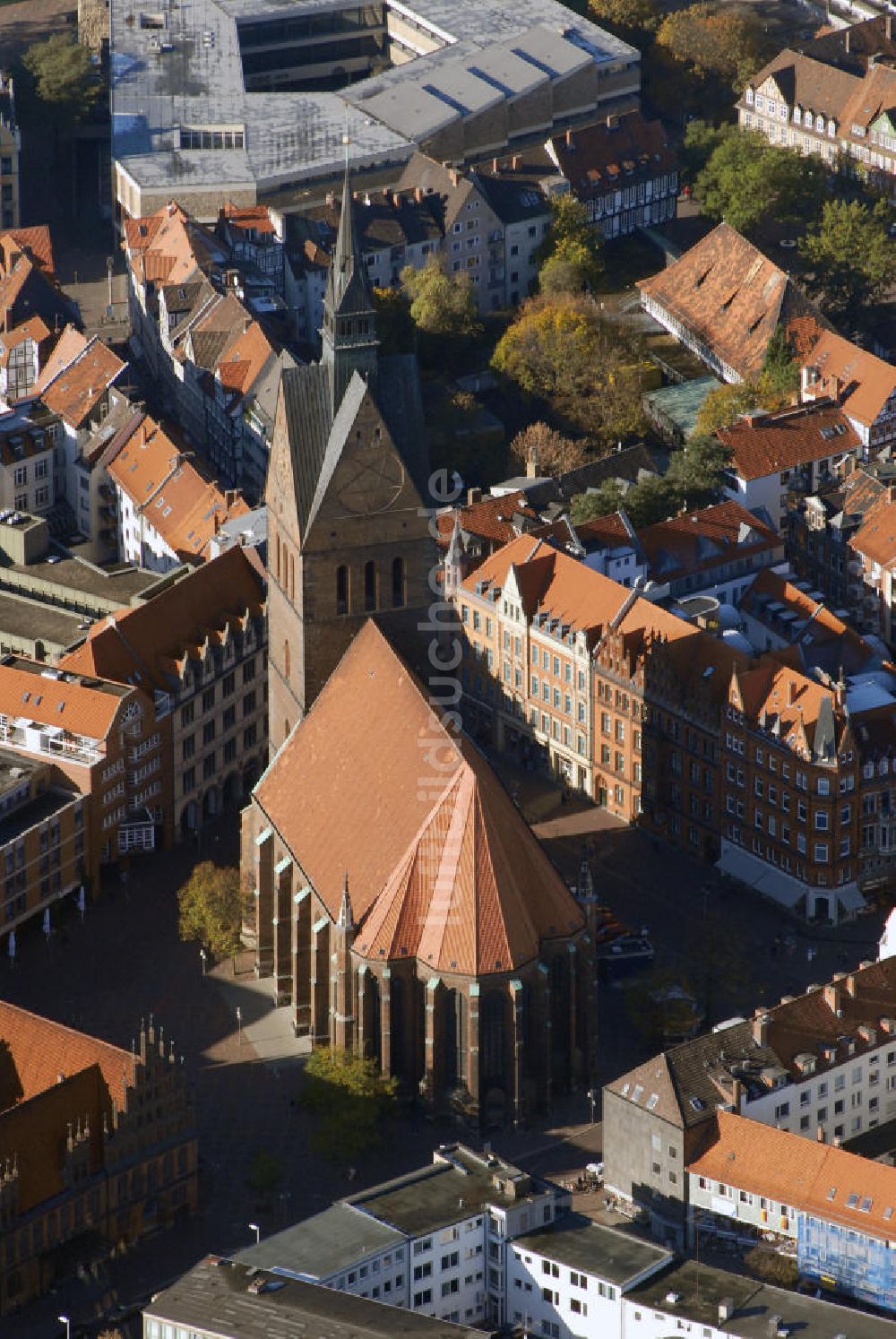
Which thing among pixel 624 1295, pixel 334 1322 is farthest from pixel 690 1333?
pixel 334 1322

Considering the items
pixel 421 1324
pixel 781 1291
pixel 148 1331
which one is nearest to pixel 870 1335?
pixel 781 1291

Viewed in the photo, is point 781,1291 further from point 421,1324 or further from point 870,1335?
point 421,1324

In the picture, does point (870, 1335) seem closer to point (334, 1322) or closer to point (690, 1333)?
point (690, 1333)

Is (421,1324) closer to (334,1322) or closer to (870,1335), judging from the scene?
(334,1322)

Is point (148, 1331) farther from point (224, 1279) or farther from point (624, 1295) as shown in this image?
point (624, 1295)

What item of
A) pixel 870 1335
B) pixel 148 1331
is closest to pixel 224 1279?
pixel 148 1331

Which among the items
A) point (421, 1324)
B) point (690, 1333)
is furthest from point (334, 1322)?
point (690, 1333)
